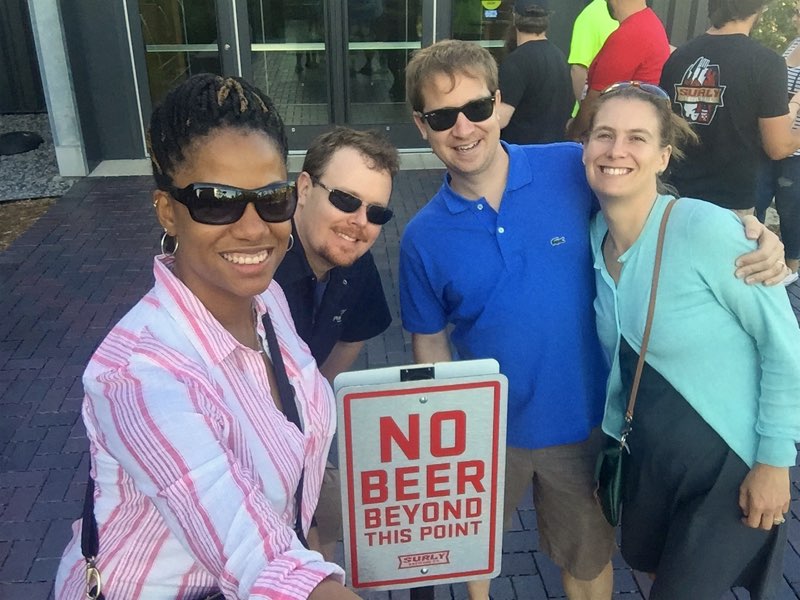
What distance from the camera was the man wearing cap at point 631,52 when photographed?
181 inches

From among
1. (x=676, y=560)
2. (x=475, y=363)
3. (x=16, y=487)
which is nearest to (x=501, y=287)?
(x=475, y=363)

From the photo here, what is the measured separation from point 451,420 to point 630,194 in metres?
0.97

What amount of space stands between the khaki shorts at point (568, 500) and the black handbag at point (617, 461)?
88mm

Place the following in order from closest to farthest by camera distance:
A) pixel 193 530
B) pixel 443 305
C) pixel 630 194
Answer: pixel 193 530 < pixel 630 194 < pixel 443 305

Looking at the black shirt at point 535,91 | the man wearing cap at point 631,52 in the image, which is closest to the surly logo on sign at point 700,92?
the man wearing cap at point 631,52

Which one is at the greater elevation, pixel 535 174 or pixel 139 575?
pixel 535 174

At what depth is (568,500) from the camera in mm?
2570

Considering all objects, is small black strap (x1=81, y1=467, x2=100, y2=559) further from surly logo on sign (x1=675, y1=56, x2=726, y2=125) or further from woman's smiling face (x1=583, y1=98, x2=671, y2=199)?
surly logo on sign (x1=675, y1=56, x2=726, y2=125)

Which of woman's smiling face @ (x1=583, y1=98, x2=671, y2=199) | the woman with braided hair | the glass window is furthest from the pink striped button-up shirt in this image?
the glass window

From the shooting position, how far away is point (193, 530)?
3.84 ft

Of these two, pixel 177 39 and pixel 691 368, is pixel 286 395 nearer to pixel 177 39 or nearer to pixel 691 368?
pixel 691 368

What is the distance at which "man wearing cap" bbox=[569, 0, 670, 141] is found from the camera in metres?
4.61

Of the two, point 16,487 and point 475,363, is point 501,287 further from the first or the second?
point 16,487

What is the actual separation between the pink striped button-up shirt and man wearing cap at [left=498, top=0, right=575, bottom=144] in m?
3.88
